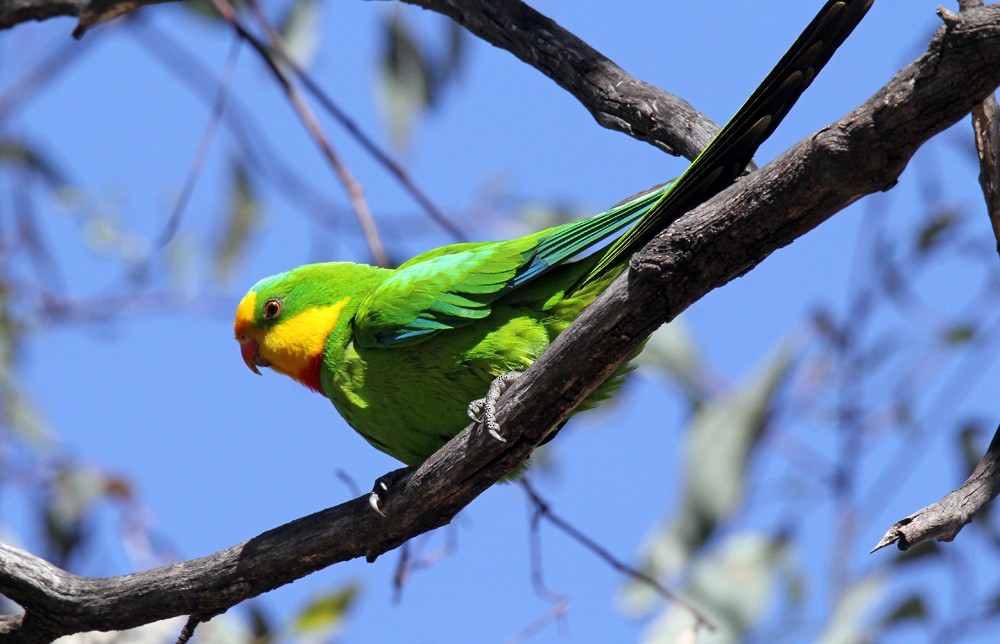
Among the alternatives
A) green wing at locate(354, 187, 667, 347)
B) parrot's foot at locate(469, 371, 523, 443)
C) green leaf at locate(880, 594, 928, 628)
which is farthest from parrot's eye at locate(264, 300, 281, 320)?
green leaf at locate(880, 594, 928, 628)

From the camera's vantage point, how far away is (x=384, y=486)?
3166 mm

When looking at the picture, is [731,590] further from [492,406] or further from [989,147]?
[989,147]

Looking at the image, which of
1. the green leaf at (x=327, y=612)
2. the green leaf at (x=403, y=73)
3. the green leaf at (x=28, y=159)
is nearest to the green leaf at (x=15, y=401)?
the green leaf at (x=28, y=159)

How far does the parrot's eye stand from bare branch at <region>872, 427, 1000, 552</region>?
241cm

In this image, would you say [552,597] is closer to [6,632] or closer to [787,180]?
[6,632]

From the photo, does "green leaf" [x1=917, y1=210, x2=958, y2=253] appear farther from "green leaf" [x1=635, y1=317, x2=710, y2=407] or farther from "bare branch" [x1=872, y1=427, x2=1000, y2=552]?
"bare branch" [x1=872, y1=427, x2=1000, y2=552]

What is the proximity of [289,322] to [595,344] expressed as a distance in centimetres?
171

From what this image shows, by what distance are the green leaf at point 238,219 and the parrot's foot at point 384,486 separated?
336 cm

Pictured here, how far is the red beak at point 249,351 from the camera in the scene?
162 inches

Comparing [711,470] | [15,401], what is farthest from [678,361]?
[15,401]

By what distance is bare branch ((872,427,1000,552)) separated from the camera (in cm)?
224

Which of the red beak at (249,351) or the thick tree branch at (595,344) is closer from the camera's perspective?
the thick tree branch at (595,344)

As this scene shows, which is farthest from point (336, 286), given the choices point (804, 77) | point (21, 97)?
point (21, 97)

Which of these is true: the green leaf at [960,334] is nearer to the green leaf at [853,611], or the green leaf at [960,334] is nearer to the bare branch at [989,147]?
the green leaf at [853,611]
